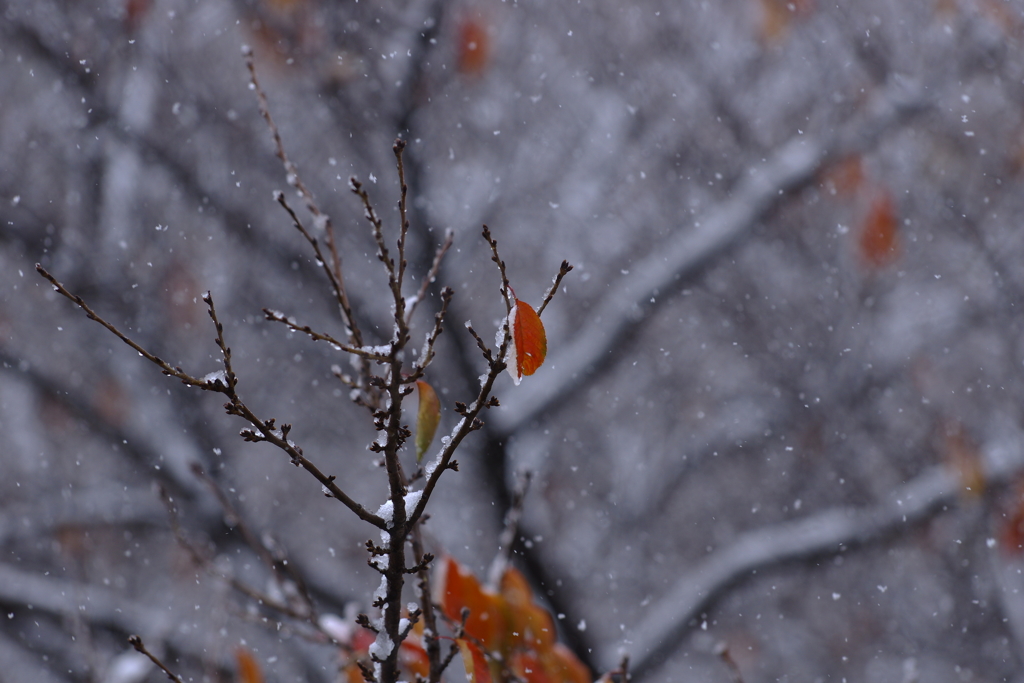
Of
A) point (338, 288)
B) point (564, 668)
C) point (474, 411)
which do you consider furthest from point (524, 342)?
point (564, 668)

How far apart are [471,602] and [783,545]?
2.69 meters

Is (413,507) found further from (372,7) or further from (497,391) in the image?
(372,7)

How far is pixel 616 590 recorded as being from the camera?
17.2 ft

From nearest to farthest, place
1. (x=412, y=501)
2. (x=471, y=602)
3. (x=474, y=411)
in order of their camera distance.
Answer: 1. (x=474, y=411)
2. (x=412, y=501)
3. (x=471, y=602)

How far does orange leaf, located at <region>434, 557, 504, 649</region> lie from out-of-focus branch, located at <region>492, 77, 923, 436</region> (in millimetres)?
2343

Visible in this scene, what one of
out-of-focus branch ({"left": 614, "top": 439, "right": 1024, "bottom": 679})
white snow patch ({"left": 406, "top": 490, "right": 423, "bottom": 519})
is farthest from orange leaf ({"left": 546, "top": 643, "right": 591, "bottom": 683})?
out-of-focus branch ({"left": 614, "top": 439, "right": 1024, "bottom": 679})

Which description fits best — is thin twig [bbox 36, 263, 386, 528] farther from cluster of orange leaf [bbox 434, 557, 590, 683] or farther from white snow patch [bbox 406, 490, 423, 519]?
cluster of orange leaf [bbox 434, 557, 590, 683]

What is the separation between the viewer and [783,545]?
363 centimetres

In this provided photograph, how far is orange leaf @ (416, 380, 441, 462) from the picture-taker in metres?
0.97

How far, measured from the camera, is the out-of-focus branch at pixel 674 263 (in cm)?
388

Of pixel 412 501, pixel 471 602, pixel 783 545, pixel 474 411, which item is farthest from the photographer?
pixel 783 545

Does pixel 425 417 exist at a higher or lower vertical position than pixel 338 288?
lower

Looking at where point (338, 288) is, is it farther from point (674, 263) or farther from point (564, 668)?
point (674, 263)

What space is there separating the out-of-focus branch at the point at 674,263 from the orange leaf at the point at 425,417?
287 centimetres
